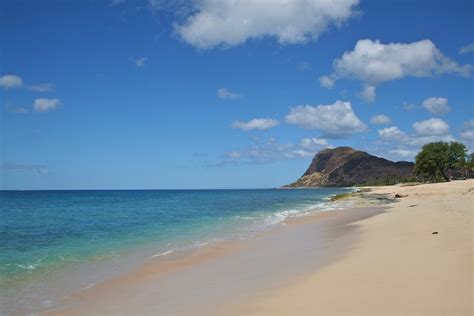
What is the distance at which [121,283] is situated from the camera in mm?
10766

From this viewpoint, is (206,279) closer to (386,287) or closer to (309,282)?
(309,282)

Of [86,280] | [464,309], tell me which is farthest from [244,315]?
[86,280]

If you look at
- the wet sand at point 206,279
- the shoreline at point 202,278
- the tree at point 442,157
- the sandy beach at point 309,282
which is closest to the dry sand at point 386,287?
the sandy beach at point 309,282

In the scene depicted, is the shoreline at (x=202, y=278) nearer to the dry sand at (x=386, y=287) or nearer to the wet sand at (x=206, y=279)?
the wet sand at (x=206, y=279)

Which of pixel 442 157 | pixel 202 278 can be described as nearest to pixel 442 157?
pixel 442 157

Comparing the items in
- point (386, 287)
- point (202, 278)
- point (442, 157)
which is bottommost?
point (202, 278)

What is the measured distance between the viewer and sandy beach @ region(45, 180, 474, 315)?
711 centimetres

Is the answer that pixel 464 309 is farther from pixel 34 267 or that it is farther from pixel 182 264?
pixel 34 267

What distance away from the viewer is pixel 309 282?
9.11 m

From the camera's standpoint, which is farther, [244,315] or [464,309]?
[244,315]

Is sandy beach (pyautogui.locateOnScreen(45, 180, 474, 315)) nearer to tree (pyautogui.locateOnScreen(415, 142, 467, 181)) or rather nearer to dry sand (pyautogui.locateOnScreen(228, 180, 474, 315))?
dry sand (pyautogui.locateOnScreen(228, 180, 474, 315))

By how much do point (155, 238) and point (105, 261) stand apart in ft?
22.3

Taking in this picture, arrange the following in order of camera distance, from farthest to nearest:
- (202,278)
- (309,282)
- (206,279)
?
(202,278) < (206,279) < (309,282)

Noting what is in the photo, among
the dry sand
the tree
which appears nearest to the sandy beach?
the dry sand
